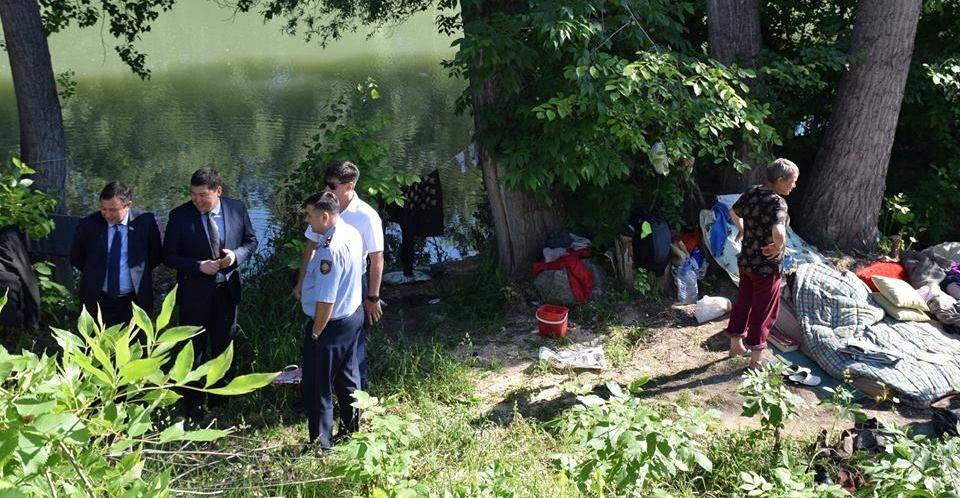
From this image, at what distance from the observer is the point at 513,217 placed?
670cm

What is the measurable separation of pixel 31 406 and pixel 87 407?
189 millimetres

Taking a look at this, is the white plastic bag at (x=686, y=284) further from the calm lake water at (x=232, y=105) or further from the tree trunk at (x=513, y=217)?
the calm lake water at (x=232, y=105)

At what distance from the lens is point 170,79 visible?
63.4ft

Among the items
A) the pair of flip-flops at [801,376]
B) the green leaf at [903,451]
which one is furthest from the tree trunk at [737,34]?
the green leaf at [903,451]

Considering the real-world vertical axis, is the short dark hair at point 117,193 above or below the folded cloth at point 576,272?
above

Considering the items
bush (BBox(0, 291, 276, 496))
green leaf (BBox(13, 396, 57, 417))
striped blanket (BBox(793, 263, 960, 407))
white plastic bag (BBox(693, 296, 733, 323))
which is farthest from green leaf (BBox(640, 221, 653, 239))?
green leaf (BBox(13, 396, 57, 417))

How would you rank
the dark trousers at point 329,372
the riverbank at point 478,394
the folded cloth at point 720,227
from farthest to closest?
the folded cloth at point 720,227
the dark trousers at point 329,372
the riverbank at point 478,394

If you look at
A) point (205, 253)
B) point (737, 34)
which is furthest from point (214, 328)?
point (737, 34)

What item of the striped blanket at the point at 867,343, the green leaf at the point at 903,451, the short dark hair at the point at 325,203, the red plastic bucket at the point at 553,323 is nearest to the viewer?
the green leaf at the point at 903,451

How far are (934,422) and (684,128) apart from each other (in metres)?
2.58

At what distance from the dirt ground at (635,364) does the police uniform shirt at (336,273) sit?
1.12m

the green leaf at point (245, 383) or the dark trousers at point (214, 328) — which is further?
the dark trousers at point (214, 328)

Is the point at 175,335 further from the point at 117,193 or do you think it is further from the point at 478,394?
the point at 478,394

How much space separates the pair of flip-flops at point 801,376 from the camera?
16.7ft
